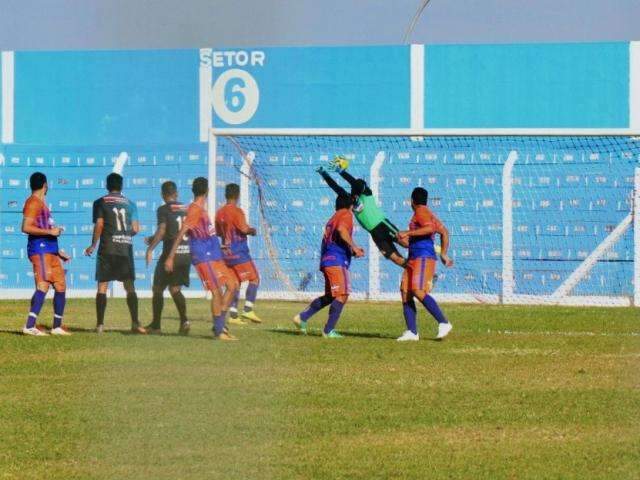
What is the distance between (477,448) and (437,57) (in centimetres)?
2002

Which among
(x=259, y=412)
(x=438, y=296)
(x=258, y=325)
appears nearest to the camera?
(x=259, y=412)

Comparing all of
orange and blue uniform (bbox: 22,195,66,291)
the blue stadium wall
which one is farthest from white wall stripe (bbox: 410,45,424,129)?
orange and blue uniform (bbox: 22,195,66,291)

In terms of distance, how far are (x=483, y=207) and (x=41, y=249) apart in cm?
1229

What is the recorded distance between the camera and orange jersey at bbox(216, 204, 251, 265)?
17.4 m

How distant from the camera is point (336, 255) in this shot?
48.4ft

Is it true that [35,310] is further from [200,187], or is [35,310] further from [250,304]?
[250,304]

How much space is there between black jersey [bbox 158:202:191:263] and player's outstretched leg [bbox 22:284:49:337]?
1.69 metres

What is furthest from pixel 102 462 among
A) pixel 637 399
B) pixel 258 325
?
pixel 258 325

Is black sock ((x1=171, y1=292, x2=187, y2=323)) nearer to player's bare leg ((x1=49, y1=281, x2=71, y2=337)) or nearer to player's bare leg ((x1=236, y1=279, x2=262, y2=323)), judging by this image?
player's bare leg ((x1=49, y1=281, x2=71, y2=337))

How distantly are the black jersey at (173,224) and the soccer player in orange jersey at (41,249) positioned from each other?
1.45m

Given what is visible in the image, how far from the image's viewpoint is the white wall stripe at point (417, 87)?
2669 centimetres

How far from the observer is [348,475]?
6305 mm

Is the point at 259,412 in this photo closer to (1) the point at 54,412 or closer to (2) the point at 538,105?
(1) the point at 54,412

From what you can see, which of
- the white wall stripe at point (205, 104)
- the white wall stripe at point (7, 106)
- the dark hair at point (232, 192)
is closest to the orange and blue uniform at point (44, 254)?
the dark hair at point (232, 192)
